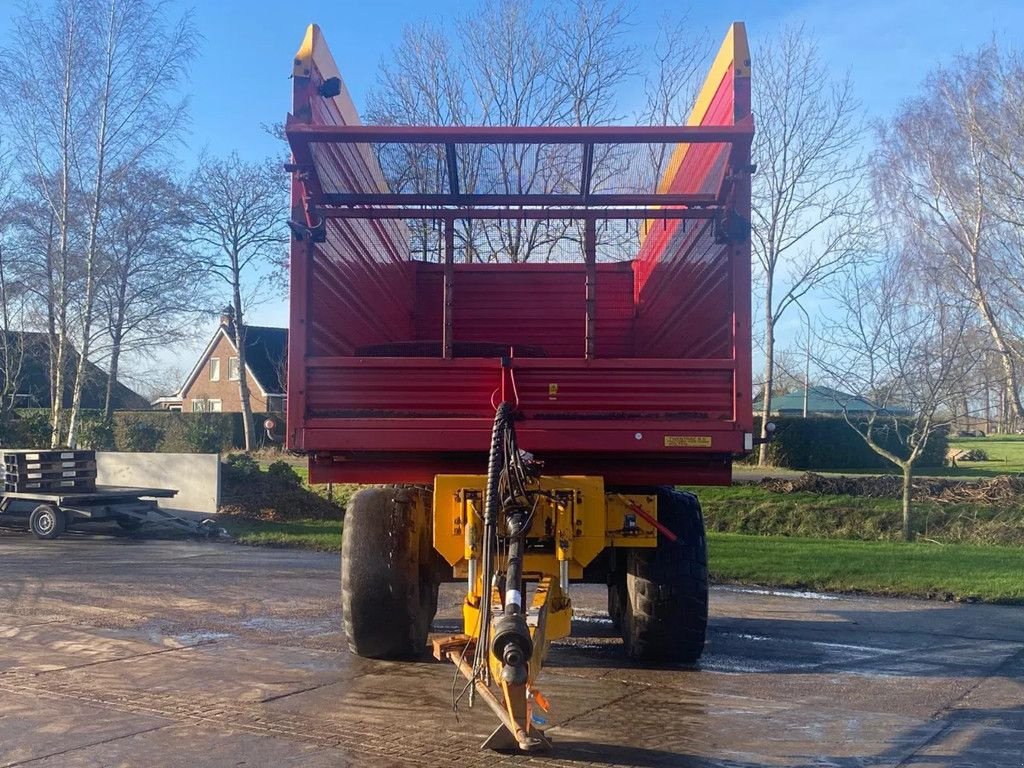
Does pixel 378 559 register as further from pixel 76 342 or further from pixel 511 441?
pixel 76 342

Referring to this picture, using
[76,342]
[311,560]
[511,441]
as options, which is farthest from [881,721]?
[76,342]

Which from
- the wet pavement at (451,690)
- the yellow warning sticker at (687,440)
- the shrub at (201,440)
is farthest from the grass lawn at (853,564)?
the shrub at (201,440)

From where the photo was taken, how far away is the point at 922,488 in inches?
707

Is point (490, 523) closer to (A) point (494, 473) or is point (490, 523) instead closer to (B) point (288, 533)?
(A) point (494, 473)

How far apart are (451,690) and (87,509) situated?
34.3 ft

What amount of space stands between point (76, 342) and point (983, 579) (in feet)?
59.8

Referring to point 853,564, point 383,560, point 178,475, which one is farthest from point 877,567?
point 178,475

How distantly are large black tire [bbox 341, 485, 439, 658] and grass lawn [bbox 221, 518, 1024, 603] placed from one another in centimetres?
588

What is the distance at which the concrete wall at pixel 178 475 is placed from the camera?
18.3m

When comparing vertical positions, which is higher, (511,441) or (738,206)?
(738,206)

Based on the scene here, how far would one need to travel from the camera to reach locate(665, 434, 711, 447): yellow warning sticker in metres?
6.02

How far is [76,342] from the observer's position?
22406 mm

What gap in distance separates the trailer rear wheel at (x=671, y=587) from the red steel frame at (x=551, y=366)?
687 mm

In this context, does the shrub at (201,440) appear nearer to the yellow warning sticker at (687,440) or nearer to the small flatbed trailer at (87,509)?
the small flatbed trailer at (87,509)
